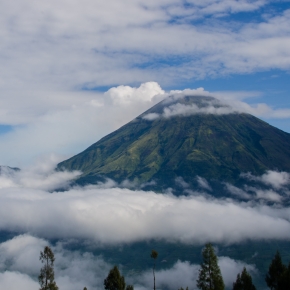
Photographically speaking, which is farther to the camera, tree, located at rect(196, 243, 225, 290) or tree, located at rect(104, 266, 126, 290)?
tree, located at rect(104, 266, 126, 290)

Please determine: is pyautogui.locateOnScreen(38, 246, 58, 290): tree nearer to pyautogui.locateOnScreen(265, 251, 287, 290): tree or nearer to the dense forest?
the dense forest

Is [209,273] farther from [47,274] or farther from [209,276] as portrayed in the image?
[47,274]

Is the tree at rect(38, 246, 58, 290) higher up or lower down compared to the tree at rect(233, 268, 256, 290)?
higher up

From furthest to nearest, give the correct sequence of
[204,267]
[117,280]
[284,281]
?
1. [117,280]
2. [204,267]
3. [284,281]

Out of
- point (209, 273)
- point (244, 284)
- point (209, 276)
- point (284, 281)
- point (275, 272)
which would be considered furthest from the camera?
point (244, 284)

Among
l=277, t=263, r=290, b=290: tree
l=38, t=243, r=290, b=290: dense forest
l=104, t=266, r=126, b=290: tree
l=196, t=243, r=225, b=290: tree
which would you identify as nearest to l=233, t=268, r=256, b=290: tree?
l=38, t=243, r=290, b=290: dense forest

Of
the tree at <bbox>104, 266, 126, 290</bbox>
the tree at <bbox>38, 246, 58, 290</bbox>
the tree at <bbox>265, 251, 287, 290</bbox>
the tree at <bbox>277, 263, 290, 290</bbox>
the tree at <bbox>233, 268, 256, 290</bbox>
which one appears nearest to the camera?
the tree at <bbox>277, 263, 290, 290</bbox>

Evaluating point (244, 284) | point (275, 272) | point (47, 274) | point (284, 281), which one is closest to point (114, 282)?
point (47, 274)

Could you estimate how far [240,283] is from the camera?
89000 millimetres

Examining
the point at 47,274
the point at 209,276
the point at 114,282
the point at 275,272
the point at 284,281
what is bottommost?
the point at 114,282

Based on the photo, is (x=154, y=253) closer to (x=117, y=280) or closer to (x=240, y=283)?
(x=117, y=280)

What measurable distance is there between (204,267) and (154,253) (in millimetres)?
11291

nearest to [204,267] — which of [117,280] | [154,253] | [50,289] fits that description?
[154,253]

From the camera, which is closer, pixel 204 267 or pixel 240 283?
pixel 204 267
